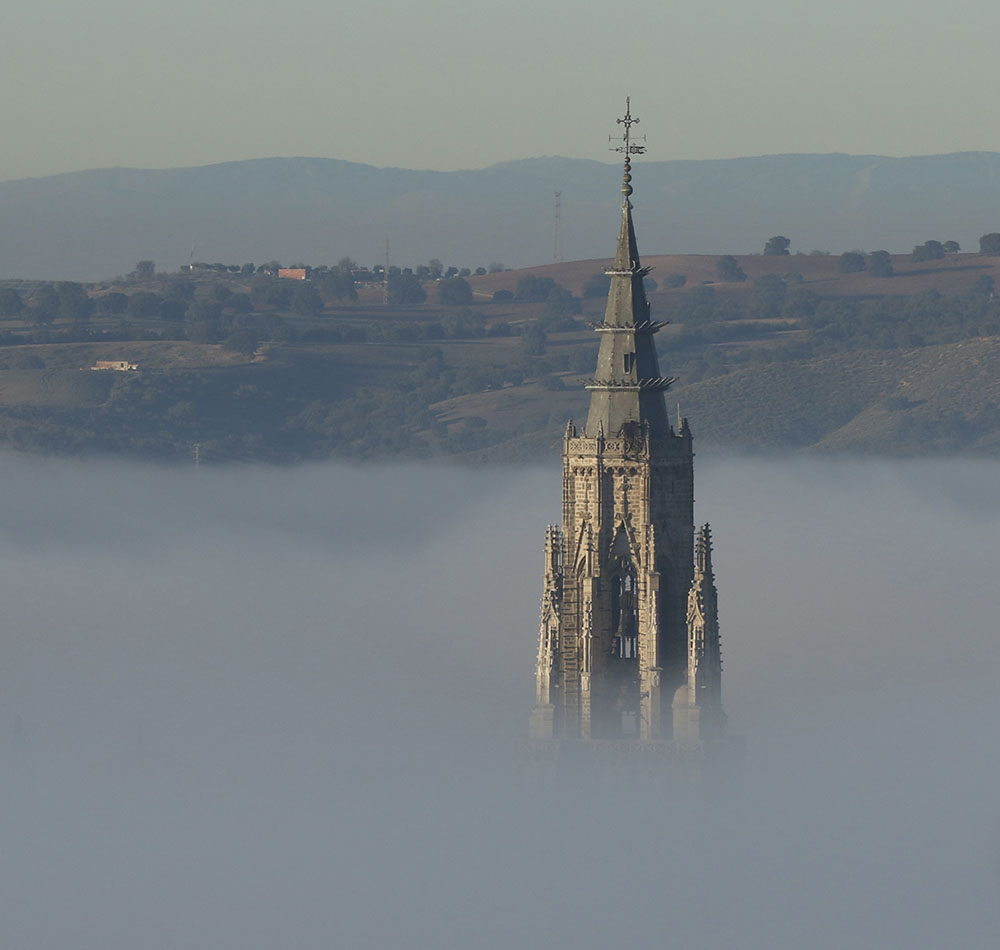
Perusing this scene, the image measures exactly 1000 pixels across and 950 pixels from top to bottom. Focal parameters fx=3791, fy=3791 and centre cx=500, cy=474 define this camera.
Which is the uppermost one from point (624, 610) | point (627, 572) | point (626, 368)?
point (626, 368)

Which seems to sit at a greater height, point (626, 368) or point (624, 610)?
point (626, 368)

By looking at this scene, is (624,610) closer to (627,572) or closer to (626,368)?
(627,572)

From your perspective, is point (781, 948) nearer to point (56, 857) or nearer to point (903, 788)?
point (903, 788)

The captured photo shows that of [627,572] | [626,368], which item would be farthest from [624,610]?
[626,368]

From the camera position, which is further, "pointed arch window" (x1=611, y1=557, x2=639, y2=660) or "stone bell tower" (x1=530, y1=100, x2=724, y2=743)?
"pointed arch window" (x1=611, y1=557, x2=639, y2=660)

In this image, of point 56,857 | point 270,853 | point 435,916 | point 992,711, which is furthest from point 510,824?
point 992,711
